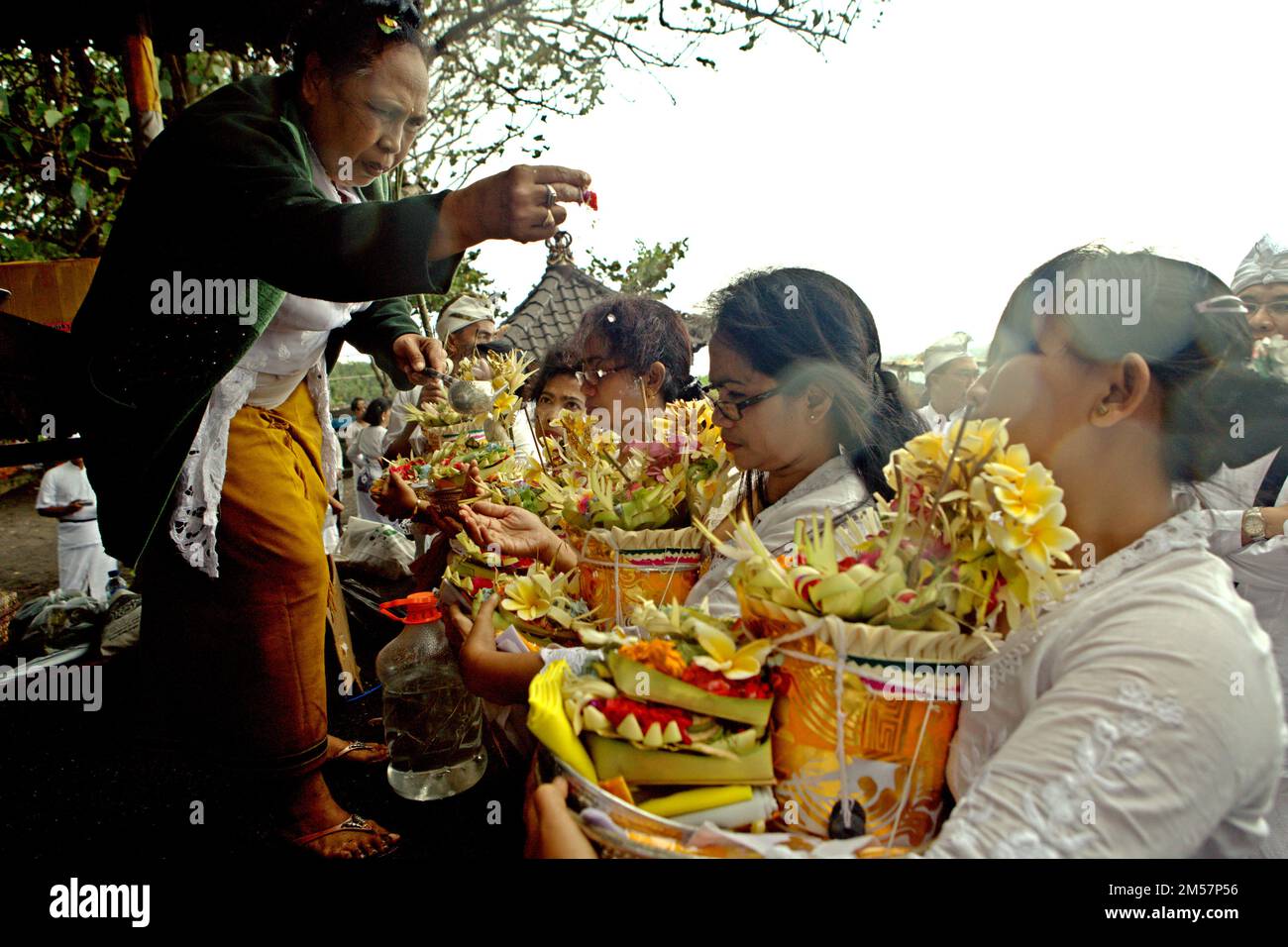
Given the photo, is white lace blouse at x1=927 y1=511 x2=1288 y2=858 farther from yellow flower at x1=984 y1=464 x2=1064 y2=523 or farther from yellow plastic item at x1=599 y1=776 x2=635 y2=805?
yellow plastic item at x1=599 y1=776 x2=635 y2=805

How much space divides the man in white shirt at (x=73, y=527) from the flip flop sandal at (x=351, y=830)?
4924mm

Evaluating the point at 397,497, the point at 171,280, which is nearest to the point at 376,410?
the point at 397,497

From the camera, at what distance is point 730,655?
1.24 m

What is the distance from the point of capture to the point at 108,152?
5.79 m

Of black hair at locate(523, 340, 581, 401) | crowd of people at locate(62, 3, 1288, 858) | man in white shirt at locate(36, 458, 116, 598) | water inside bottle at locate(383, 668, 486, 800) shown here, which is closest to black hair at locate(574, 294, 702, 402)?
black hair at locate(523, 340, 581, 401)

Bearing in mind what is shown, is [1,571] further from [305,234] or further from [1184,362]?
[1184,362]

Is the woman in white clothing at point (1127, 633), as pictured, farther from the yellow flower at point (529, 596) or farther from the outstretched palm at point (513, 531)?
the outstretched palm at point (513, 531)

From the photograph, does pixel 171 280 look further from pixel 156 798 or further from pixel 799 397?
pixel 156 798

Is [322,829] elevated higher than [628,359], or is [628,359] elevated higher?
[628,359]

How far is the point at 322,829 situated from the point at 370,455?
7044 millimetres

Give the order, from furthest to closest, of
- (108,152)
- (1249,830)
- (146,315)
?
(108,152), (146,315), (1249,830)

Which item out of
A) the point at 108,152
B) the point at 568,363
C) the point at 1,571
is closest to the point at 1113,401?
the point at 568,363

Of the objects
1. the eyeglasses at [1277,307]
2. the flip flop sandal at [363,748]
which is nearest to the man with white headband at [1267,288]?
the eyeglasses at [1277,307]
